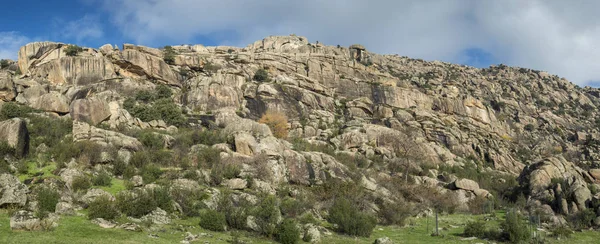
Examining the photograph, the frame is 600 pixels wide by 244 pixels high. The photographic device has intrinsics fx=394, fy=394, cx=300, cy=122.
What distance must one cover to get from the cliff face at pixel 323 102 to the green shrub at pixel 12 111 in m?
3.24

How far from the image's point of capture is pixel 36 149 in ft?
117

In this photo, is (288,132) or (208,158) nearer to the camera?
(208,158)

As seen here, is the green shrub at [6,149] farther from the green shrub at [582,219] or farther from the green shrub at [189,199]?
the green shrub at [582,219]

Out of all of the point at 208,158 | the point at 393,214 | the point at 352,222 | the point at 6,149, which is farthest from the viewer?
the point at 208,158

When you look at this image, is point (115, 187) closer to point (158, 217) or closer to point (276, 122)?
point (158, 217)

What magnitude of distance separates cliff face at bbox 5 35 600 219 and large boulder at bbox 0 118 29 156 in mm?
15792

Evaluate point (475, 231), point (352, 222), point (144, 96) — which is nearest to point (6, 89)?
point (144, 96)

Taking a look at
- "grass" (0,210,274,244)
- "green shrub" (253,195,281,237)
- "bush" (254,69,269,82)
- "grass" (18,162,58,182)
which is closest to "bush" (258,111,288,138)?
"bush" (254,69,269,82)

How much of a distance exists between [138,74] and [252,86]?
21311 millimetres

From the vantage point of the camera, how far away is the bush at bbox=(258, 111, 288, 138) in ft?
215

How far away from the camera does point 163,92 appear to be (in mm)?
68438

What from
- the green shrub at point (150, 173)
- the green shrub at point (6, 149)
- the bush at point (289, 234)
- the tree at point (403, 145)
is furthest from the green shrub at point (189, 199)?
the tree at point (403, 145)

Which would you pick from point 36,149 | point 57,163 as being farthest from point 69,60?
point 57,163

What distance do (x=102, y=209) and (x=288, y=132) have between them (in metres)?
47.9
